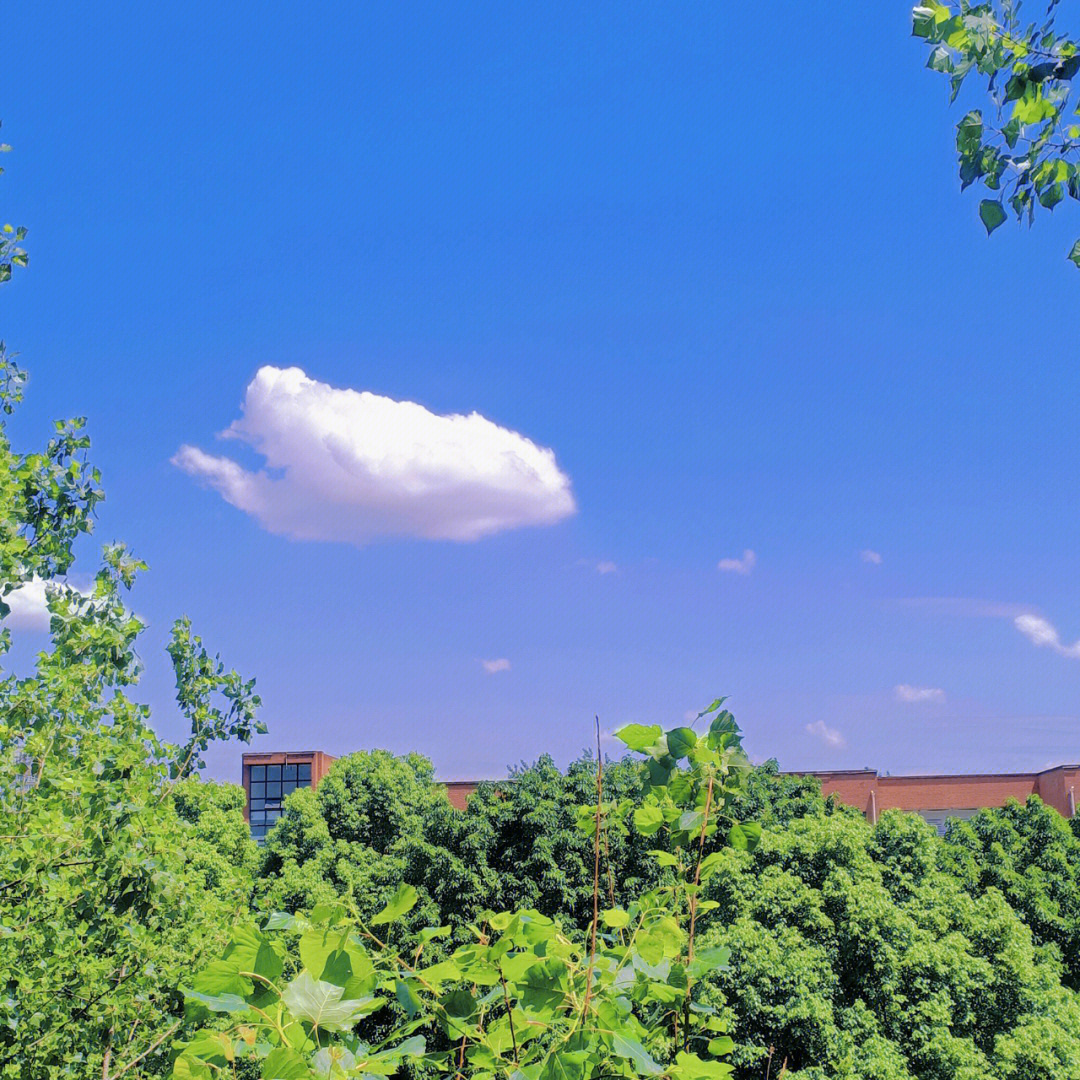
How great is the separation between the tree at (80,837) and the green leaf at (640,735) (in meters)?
3.11

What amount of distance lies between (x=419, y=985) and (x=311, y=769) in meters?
36.1

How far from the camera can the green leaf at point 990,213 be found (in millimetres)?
2777

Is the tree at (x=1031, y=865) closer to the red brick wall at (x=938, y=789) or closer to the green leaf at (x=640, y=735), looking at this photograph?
the red brick wall at (x=938, y=789)

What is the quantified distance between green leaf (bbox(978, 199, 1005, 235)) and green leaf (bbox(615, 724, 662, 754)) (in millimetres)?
1656

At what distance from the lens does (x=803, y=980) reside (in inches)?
593

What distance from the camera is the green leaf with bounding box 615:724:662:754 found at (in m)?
2.47

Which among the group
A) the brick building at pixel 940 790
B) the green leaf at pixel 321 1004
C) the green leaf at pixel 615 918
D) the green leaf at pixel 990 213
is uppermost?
the green leaf at pixel 990 213

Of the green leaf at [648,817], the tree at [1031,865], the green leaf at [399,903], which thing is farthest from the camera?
the tree at [1031,865]

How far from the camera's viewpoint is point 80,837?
4.84m

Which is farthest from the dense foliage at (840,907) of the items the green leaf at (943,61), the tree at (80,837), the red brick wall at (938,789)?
the red brick wall at (938,789)

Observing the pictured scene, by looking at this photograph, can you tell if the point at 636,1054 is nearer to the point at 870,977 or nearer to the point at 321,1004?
the point at 321,1004

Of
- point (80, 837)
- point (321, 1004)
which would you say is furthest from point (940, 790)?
point (321, 1004)

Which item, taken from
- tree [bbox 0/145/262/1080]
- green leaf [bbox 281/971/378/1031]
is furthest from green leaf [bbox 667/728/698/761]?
tree [bbox 0/145/262/1080]

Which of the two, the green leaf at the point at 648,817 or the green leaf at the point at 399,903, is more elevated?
the green leaf at the point at 648,817
